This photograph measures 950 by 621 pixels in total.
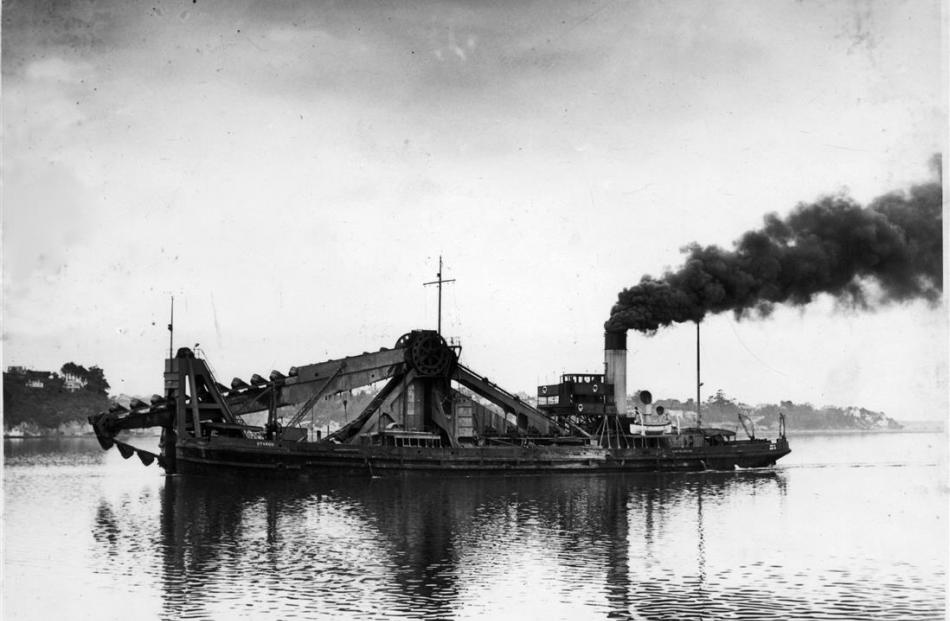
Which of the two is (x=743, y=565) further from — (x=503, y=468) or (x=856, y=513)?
(x=503, y=468)

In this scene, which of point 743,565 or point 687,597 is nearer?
point 687,597

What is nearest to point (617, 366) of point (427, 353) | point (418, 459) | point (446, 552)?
point (427, 353)

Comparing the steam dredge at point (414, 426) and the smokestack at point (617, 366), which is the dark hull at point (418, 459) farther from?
the smokestack at point (617, 366)

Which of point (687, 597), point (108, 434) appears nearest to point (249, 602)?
point (687, 597)

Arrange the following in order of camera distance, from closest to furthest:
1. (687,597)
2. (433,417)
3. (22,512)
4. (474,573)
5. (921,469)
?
(687,597), (474,573), (22,512), (433,417), (921,469)

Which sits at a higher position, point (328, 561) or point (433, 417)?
point (433, 417)

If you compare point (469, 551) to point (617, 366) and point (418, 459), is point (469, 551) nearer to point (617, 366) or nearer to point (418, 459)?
point (418, 459)

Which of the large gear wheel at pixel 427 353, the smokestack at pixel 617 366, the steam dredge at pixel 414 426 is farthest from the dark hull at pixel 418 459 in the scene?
the large gear wheel at pixel 427 353
